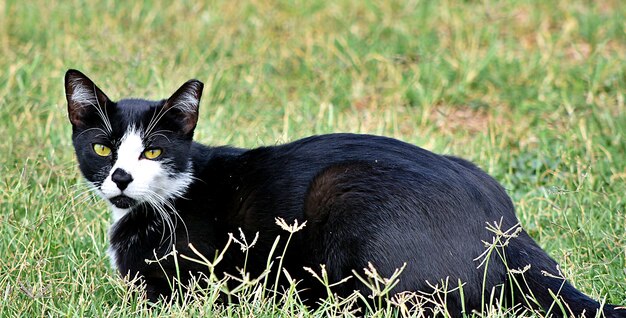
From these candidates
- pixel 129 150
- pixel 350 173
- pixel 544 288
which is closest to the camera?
pixel 544 288

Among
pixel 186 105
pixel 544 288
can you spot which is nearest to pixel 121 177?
pixel 186 105

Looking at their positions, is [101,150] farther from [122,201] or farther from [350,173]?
[350,173]

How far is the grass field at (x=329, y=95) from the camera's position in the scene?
375cm

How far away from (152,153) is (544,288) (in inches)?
61.5

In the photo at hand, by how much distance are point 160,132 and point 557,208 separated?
1822mm

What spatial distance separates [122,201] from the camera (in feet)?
11.4

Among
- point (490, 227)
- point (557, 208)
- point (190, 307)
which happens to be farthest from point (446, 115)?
point (190, 307)

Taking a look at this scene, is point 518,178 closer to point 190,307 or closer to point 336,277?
point 336,277

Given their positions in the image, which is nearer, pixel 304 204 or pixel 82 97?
pixel 304 204

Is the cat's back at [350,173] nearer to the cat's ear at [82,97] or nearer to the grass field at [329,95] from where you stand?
the grass field at [329,95]

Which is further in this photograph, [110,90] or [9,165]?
[110,90]

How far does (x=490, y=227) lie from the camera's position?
3.18 metres

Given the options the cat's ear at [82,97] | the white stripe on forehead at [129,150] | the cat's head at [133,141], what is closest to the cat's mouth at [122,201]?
the cat's head at [133,141]

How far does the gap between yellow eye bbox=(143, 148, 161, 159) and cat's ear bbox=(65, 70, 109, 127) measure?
25 centimetres
